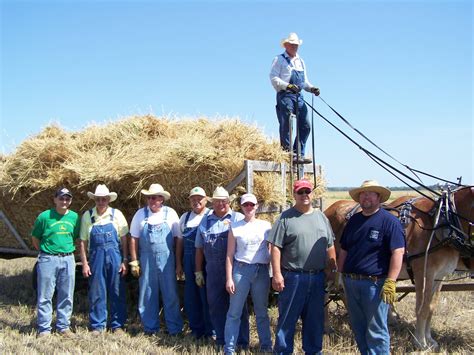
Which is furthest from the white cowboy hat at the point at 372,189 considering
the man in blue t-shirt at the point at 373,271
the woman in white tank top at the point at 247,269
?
the woman in white tank top at the point at 247,269

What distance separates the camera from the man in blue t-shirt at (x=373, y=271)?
4.21 metres

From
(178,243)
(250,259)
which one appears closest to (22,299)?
(178,243)

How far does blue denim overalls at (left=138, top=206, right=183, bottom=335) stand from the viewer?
5.67 meters

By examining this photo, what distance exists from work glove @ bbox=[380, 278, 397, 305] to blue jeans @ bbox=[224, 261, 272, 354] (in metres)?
1.23

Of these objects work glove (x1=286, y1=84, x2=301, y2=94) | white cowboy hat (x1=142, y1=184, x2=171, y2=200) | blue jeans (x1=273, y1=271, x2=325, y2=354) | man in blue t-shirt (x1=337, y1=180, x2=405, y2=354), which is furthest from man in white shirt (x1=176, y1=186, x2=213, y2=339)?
work glove (x1=286, y1=84, x2=301, y2=94)

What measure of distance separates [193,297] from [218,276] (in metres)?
0.68

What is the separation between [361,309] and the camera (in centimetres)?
441

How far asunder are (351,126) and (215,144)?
173 cm

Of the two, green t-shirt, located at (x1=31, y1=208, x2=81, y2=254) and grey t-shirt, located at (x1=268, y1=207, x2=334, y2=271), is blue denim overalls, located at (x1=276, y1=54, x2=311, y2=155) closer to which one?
grey t-shirt, located at (x1=268, y1=207, x2=334, y2=271)

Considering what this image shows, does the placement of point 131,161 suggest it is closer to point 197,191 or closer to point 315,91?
point 197,191

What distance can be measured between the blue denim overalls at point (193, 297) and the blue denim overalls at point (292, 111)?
1.97 metres

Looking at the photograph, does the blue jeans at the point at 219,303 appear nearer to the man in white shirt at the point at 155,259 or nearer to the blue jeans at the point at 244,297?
the blue jeans at the point at 244,297

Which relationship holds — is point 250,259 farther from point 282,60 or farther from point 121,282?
point 282,60

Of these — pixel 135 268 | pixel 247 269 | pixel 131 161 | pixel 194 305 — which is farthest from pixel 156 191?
pixel 247 269
